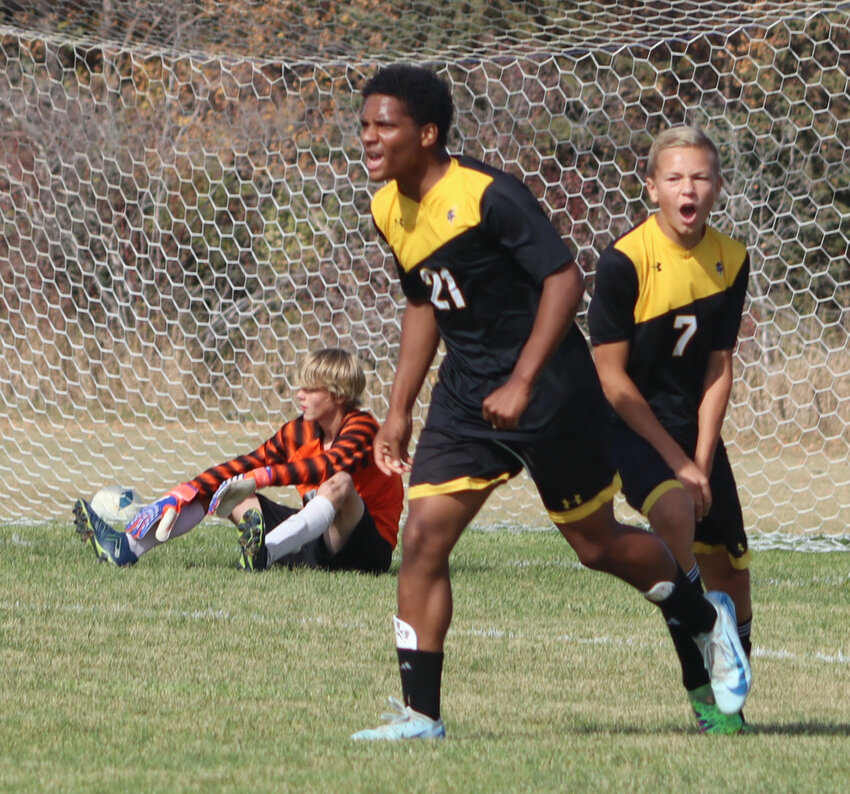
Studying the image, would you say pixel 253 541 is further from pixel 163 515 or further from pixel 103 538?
pixel 103 538

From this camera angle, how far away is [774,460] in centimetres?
1041

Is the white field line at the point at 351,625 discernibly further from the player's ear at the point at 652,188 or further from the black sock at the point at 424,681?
the player's ear at the point at 652,188

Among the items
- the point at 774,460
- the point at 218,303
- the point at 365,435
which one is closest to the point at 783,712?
the point at 365,435

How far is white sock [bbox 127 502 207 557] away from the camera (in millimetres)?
6791

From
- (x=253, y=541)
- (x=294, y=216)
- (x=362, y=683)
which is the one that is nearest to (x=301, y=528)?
(x=253, y=541)

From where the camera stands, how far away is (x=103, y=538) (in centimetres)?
680

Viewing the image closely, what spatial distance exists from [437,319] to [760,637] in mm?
2343

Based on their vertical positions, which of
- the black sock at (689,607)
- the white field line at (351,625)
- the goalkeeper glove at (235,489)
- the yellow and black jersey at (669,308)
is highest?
the yellow and black jersey at (669,308)

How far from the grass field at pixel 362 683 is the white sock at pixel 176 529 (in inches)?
3.9

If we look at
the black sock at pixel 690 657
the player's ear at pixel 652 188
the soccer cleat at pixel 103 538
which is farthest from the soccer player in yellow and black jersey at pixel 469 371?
the soccer cleat at pixel 103 538

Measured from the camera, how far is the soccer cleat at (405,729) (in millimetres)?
3639

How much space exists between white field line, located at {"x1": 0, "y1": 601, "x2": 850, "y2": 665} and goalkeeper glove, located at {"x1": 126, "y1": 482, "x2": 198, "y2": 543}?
902 mm

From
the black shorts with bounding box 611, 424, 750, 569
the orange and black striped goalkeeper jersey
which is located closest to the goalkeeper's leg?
the orange and black striped goalkeeper jersey

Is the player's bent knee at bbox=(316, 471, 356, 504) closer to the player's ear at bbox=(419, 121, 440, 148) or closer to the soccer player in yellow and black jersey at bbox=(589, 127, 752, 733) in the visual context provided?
the soccer player in yellow and black jersey at bbox=(589, 127, 752, 733)
